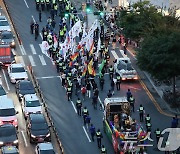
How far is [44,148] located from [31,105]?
9359 mm

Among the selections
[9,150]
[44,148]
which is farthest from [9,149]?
[44,148]

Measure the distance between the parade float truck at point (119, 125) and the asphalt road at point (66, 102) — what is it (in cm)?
155

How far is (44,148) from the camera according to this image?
6303 cm

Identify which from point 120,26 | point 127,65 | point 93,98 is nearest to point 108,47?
point 120,26

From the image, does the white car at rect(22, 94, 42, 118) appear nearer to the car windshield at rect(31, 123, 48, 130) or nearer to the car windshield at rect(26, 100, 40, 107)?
the car windshield at rect(26, 100, 40, 107)

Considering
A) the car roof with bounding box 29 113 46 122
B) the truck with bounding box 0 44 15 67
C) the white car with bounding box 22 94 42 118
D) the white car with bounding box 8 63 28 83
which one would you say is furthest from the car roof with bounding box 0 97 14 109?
the truck with bounding box 0 44 15 67

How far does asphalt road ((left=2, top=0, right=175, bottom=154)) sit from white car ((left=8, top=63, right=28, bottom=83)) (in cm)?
184

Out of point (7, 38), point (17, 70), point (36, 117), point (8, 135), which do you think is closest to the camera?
point (8, 135)

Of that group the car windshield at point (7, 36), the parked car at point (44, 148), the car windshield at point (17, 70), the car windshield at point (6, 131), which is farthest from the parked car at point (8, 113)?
the car windshield at point (7, 36)

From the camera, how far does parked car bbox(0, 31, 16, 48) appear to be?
87.5 meters

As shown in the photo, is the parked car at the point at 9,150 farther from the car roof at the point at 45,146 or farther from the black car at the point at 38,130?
the black car at the point at 38,130

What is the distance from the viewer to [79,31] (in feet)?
269

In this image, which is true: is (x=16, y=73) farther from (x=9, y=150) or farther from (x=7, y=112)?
(x=9, y=150)

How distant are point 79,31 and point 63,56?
329cm
